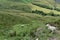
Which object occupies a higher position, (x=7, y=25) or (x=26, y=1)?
(x=7, y=25)

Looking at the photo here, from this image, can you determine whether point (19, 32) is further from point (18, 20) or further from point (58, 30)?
point (18, 20)

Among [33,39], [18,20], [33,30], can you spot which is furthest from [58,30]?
[18,20]

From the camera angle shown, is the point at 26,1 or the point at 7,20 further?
the point at 26,1

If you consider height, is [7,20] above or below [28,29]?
below

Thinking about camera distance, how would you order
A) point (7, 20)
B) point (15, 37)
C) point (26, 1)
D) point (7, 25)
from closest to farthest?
point (15, 37) < point (7, 25) < point (7, 20) < point (26, 1)

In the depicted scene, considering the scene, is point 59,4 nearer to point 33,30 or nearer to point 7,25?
point 7,25

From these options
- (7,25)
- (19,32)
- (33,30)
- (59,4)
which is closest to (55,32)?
(33,30)

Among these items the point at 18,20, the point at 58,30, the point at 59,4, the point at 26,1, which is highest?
the point at 58,30

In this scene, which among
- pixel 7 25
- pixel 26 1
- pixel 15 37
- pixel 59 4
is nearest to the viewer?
pixel 15 37

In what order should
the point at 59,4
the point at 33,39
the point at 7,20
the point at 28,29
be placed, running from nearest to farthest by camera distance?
the point at 33,39
the point at 28,29
the point at 7,20
the point at 59,4
